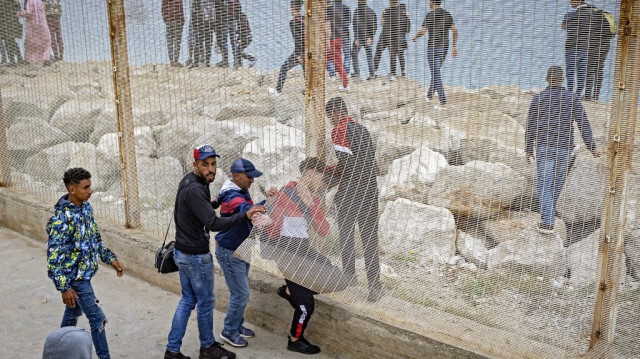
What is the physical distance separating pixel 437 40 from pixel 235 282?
2.30 m

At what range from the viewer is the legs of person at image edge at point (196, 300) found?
4840 mm

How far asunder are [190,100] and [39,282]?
233 centimetres

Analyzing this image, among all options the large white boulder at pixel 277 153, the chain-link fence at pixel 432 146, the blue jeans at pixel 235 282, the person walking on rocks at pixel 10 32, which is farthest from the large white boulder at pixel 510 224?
the person walking on rocks at pixel 10 32

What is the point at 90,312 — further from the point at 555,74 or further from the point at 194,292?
the point at 555,74

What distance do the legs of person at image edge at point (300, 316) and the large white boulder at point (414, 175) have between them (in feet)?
2.99

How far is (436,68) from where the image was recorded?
4.32 m

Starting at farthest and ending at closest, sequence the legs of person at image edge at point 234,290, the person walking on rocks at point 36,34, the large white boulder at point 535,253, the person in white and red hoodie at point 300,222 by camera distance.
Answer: the person walking on rocks at point 36,34 → the legs of person at image edge at point 234,290 → the person in white and red hoodie at point 300,222 → the large white boulder at point 535,253

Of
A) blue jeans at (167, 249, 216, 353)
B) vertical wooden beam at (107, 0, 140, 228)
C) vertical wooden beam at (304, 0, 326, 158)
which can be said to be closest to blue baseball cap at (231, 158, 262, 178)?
vertical wooden beam at (304, 0, 326, 158)

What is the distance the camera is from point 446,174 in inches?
179

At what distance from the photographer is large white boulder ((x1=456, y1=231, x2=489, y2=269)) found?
4.29 m

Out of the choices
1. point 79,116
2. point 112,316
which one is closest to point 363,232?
point 112,316

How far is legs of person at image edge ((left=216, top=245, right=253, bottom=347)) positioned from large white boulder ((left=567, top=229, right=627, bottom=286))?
2.31 m

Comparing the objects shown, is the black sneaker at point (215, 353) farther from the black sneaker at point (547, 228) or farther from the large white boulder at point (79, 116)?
the large white boulder at point (79, 116)

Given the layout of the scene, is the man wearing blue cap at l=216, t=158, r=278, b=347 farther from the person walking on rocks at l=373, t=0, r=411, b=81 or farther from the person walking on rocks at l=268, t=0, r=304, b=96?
the person walking on rocks at l=373, t=0, r=411, b=81
